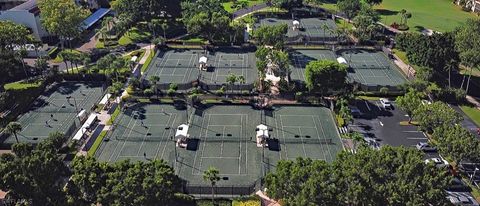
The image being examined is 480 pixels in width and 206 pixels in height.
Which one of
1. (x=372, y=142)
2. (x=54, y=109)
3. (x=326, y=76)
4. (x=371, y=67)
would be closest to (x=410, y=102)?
(x=372, y=142)

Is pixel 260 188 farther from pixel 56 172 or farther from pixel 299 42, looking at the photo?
pixel 299 42

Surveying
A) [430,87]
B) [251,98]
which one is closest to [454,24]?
[430,87]

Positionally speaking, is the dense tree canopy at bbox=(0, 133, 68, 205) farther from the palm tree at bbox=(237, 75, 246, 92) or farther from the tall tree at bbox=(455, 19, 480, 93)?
the tall tree at bbox=(455, 19, 480, 93)

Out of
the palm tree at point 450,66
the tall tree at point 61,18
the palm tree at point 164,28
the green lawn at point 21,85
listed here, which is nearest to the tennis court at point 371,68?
the palm tree at point 450,66

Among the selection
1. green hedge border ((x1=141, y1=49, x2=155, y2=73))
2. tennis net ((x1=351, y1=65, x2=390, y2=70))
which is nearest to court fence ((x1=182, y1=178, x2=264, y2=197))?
green hedge border ((x1=141, y1=49, x2=155, y2=73))

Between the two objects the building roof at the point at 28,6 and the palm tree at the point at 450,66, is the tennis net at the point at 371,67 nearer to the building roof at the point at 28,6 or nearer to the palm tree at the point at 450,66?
the palm tree at the point at 450,66

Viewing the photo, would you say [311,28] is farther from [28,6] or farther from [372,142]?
[28,6]

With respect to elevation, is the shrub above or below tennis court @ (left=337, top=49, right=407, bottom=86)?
below
